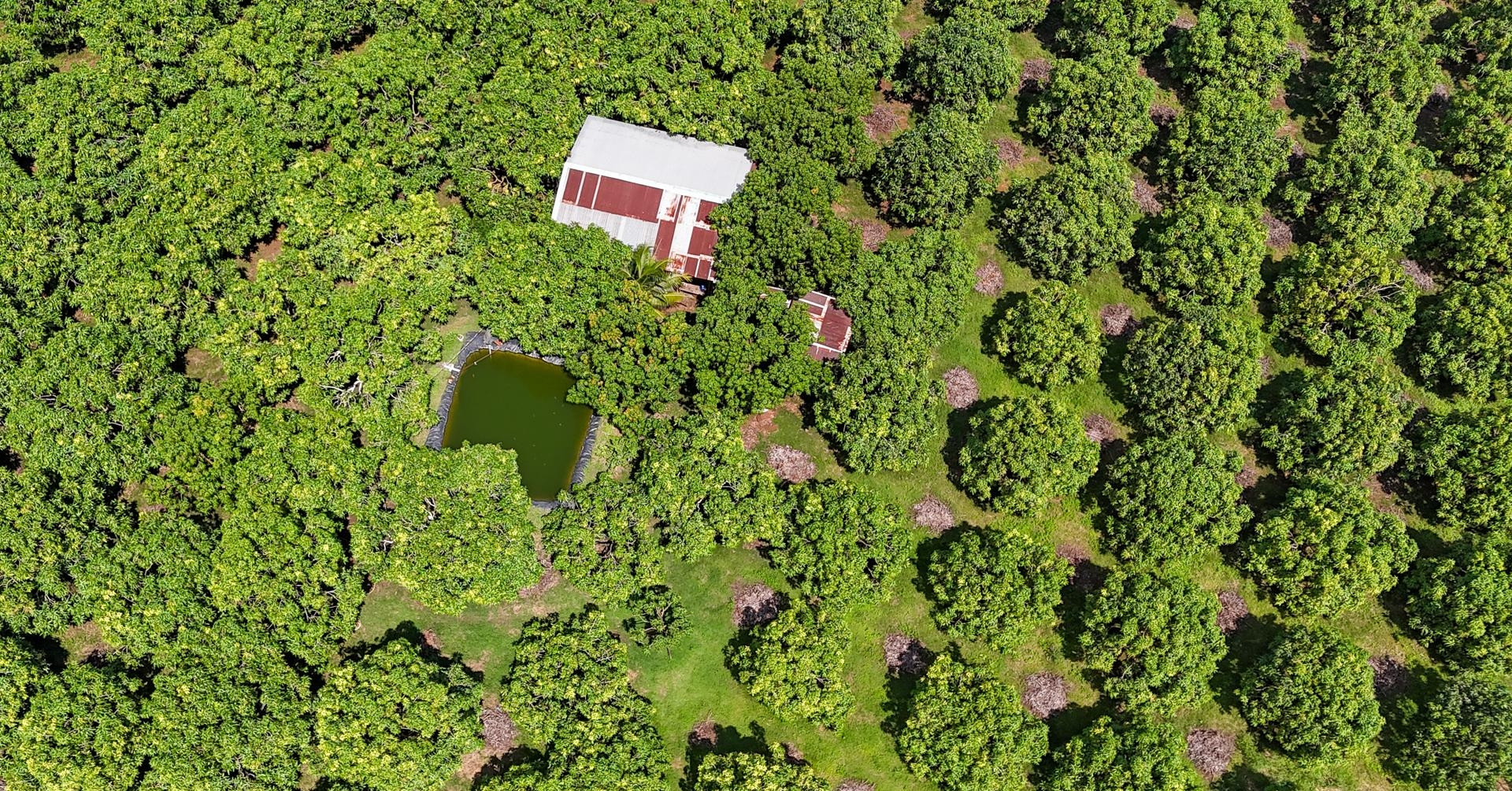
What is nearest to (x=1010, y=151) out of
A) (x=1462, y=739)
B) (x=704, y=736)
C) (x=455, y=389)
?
(x=455, y=389)

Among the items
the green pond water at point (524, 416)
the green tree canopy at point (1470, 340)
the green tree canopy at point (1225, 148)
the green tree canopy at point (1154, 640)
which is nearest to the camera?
the green tree canopy at point (1154, 640)

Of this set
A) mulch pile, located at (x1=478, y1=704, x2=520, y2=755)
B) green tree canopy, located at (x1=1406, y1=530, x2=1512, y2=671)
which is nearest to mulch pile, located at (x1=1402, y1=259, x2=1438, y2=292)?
green tree canopy, located at (x1=1406, y1=530, x2=1512, y2=671)

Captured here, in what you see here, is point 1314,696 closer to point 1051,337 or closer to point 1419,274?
point 1051,337

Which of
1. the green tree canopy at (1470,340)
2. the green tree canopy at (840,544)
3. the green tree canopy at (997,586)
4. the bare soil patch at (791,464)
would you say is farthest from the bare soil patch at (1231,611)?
the bare soil patch at (791,464)

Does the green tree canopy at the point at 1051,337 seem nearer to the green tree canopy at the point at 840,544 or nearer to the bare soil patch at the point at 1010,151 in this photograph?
the bare soil patch at the point at 1010,151

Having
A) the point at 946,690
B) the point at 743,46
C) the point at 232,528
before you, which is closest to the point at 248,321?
the point at 232,528
